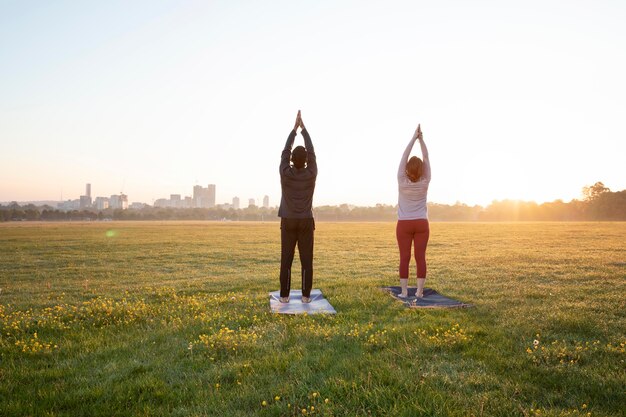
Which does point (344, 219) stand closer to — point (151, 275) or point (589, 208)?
point (589, 208)

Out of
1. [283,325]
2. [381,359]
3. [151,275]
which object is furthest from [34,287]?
[381,359]

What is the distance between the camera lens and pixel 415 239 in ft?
32.9

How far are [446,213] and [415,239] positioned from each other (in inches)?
4962

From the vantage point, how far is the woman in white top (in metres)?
9.82

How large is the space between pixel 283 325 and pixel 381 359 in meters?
2.42

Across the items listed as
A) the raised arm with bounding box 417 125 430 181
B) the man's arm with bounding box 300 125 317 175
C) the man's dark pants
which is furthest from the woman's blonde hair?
the man's dark pants

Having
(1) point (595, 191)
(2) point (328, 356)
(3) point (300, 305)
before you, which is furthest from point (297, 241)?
(1) point (595, 191)

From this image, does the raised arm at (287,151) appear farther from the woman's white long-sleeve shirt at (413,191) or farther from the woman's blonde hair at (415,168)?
the woman's blonde hair at (415,168)

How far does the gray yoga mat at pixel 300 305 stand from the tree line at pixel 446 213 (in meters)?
59.3

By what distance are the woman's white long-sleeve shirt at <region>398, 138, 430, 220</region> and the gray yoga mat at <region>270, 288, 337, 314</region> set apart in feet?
9.14

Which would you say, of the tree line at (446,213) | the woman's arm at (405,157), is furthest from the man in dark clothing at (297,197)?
the tree line at (446,213)

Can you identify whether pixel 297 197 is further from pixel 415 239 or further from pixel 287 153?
pixel 415 239

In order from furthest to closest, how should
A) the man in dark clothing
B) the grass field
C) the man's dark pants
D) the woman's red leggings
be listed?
the woman's red leggings → the man's dark pants → the man in dark clothing → the grass field

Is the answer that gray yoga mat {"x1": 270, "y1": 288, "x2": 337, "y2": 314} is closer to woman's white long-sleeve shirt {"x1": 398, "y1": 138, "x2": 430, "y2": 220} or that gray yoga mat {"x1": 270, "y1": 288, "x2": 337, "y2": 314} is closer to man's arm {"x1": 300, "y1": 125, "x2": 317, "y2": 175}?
woman's white long-sleeve shirt {"x1": 398, "y1": 138, "x2": 430, "y2": 220}
